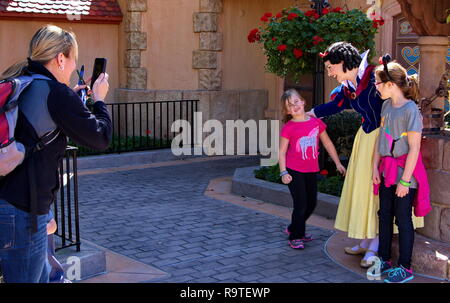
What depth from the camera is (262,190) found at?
25.6ft

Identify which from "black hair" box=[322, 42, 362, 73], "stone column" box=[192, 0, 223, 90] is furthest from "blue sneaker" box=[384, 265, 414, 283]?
"stone column" box=[192, 0, 223, 90]

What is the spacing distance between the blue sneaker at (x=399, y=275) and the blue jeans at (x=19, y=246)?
2.70m

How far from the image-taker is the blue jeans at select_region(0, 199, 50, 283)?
3.18 meters

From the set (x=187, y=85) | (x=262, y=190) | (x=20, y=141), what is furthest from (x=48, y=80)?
(x=187, y=85)

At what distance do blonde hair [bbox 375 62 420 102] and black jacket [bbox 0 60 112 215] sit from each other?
7.88 ft

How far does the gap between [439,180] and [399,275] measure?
82cm

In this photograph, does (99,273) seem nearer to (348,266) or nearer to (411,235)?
(348,266)

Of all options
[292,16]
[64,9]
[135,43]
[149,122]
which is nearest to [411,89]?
[292,16]

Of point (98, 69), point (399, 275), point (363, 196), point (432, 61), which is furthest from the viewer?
point (432, 61)

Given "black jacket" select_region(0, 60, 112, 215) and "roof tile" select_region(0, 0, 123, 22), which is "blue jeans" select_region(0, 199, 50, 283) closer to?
"black jacket" select_region(0, 60, 112, 215)

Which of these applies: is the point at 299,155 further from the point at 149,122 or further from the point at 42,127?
the point at 149,122

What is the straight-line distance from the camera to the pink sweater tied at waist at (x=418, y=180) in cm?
482

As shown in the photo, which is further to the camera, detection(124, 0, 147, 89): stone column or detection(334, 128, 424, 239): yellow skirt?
detection(124, 0, 147, 89): stone column

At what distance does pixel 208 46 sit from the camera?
1110 centimetres
